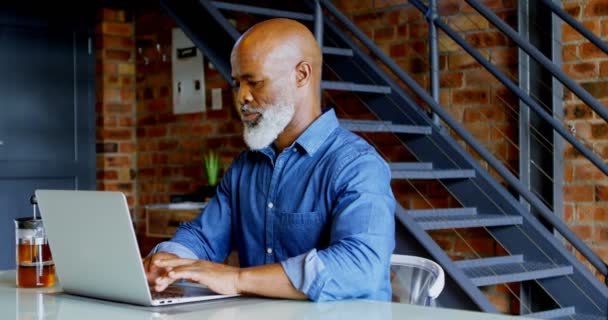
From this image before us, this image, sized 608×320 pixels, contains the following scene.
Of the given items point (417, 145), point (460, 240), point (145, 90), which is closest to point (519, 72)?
point (417, 145)

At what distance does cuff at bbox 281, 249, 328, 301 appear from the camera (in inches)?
72.7

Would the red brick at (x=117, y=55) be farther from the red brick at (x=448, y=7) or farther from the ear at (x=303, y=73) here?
the ear at (x=303, y=73)

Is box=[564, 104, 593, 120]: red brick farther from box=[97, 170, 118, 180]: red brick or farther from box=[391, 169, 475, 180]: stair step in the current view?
box=[97, 170, 118, 180]: red brick

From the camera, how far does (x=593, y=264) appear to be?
3521 mm

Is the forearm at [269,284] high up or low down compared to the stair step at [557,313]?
up

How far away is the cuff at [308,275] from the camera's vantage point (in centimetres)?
185

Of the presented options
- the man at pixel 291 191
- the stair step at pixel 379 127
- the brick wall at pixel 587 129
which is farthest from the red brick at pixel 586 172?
the man at pixel 291 191

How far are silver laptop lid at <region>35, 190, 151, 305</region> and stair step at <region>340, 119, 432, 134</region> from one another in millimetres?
1778

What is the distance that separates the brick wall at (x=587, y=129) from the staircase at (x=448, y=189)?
0.20 m

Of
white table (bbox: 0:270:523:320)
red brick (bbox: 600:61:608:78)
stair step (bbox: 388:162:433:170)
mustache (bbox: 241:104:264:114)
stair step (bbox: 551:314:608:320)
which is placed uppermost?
red brick (bbox: 600:61:608:78)

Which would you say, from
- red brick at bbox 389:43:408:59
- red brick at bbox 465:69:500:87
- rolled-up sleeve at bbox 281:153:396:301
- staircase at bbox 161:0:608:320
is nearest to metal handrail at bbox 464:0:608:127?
staircase at bbox 161:0:608:320

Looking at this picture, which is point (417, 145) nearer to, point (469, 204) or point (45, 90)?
point (469, 204)

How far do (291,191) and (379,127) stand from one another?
1578 millimetres

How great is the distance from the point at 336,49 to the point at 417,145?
1.90 ft
